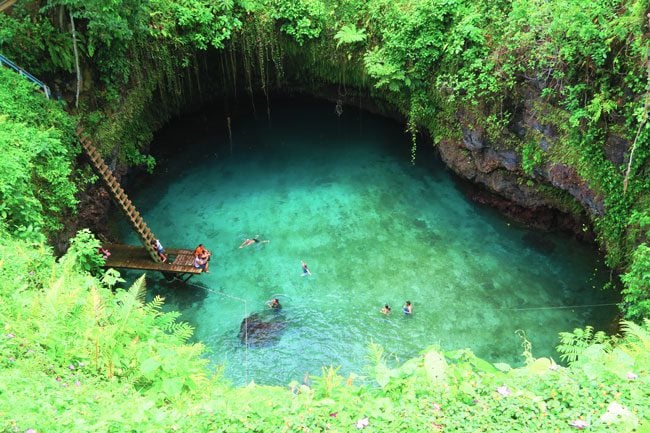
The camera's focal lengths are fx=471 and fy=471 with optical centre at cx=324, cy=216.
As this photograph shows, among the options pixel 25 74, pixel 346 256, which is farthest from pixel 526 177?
pixel 25 74

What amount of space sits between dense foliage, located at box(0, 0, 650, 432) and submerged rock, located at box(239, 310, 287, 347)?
138cm

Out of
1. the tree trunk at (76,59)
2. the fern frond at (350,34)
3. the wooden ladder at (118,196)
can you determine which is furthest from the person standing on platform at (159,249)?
the fern frond at (350,34)

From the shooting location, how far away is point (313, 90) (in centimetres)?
1934

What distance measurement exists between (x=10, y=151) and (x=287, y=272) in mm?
6955

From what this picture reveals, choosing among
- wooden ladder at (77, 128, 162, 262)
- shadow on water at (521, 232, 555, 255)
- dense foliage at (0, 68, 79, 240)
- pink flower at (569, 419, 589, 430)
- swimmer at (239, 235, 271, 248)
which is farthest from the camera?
swimmer at (239, 235, 271, 248)

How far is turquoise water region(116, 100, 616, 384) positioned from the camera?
11336 mm

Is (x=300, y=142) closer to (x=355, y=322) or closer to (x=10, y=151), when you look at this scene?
(x=355, y=322)

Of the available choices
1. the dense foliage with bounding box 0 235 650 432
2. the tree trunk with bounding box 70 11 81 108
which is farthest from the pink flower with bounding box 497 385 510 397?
the tree trunk with bounding box 70 11 81 108

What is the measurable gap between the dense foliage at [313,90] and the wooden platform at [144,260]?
1716 mm

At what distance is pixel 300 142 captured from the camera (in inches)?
696

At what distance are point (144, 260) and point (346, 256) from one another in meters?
5.46

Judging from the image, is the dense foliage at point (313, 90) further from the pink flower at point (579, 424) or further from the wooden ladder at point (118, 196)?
the wooden ladder at point (118, 196)

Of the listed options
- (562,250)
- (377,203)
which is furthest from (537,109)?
(377,203)

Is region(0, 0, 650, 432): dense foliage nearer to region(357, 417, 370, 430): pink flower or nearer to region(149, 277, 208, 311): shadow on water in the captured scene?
region(357, 417, 370, 430): pink flower
